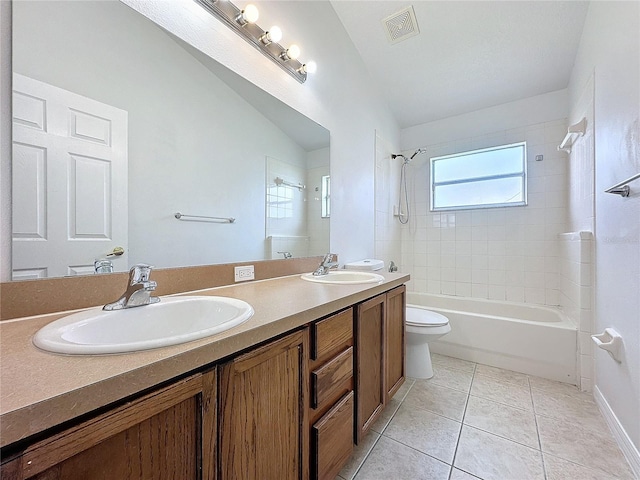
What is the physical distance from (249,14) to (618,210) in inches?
84.5

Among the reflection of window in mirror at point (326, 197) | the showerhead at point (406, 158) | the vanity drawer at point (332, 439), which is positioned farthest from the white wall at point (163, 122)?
the showerhead at point (406, 158)

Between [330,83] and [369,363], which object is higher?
[330,83]

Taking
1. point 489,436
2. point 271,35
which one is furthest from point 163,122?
point 489,436

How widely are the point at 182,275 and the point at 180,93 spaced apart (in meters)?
0.77

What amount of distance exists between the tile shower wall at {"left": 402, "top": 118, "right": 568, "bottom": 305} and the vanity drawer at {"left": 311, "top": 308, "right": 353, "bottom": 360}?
2362 mm

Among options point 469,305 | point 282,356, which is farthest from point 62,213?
point 469,305

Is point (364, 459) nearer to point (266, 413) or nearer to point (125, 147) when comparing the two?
point (266, 413)

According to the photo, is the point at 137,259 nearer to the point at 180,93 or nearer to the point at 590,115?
the point at 180,93

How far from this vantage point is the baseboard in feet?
3.90

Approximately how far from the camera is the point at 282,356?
0.80 meters

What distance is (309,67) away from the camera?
5.78 ft

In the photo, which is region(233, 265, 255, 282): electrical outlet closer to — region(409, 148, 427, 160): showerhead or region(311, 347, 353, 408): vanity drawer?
region(311, 347, 353, 408): vanity drawer

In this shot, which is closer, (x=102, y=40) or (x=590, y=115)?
(x=102, y=40)

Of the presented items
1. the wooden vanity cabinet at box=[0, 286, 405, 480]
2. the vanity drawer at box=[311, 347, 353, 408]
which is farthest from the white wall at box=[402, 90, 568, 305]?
the vanity drawer at box=[311, 347, 353, 408]
